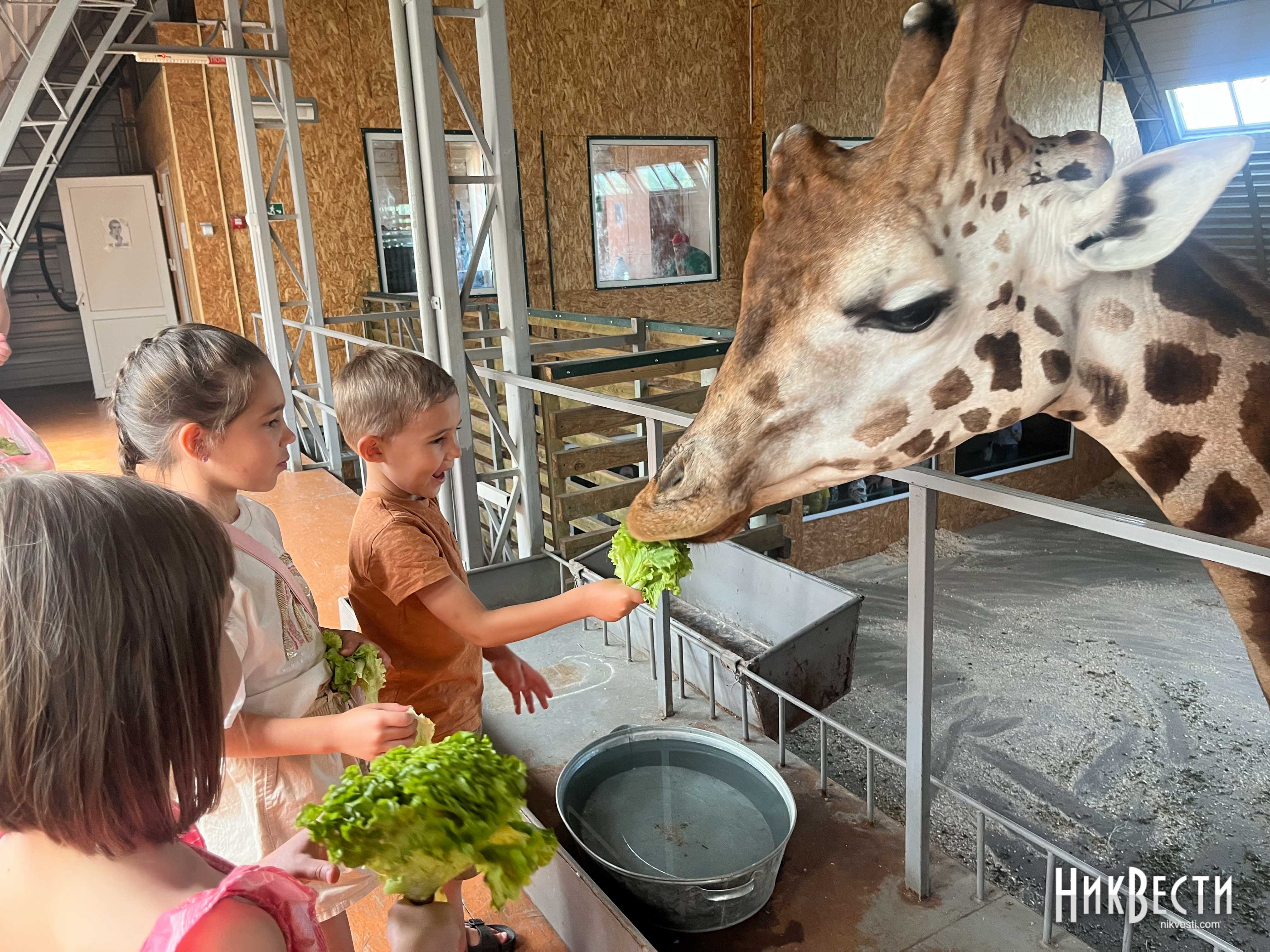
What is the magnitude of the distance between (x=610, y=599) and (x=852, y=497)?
674cm

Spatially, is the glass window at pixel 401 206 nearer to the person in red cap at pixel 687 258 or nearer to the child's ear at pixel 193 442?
the person in red cap at pixel 687 258

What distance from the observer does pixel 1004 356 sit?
4.01 feet

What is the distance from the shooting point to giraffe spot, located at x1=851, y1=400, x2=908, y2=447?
4.13 feet

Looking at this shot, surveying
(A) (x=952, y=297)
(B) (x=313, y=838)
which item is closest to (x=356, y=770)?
(B) (x=313, y=838)

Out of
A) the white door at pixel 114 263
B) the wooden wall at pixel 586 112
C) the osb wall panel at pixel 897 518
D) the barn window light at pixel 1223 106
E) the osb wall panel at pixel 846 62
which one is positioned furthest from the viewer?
the barn window light at pixel 1223 106

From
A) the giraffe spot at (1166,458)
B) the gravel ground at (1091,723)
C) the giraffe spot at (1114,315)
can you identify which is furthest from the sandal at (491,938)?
the gravel ground at (1091,723)

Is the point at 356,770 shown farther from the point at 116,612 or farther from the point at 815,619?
the point at 815,619

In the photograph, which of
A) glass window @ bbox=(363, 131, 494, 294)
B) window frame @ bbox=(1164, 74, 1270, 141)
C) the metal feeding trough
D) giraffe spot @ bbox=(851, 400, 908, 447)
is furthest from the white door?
window frame @ bbox=(1164, 74, 1270, 141)

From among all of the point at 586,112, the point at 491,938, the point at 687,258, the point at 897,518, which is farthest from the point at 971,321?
the point at 687,258

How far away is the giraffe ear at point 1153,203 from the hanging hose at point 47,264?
13567mm

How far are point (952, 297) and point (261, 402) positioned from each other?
105cm

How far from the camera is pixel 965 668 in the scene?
526 cm

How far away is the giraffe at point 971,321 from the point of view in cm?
117

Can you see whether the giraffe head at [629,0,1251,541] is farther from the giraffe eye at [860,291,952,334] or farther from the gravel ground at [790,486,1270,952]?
the gravel ground at [790,486,1270,952]
